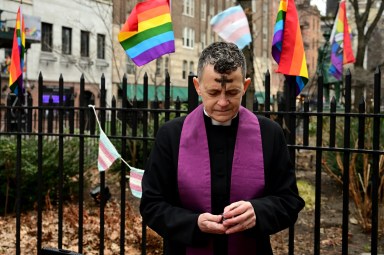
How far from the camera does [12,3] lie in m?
19.3

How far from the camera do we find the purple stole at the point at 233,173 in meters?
→ 2.19

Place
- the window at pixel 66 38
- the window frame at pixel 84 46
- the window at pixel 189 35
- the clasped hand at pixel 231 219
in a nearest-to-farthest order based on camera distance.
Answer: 1. the clasped hand at pixel 231 219
2. the window at pixel 189 35
3. the window at pixel 66 38
4. the window frame at pixel 84 46

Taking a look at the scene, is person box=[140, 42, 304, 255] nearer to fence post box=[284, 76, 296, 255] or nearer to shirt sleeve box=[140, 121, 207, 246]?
shirt sleeve box=[140, 121, 207, 246]

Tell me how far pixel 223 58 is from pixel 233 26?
4503 millimetres

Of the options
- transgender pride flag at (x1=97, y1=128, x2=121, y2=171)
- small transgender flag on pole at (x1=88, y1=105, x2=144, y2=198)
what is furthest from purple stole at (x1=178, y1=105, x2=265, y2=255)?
transgender pride flag at (x1=97, y1=128, x2=121, y2=171)

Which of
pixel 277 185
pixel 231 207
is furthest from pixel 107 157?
pixel 231 207

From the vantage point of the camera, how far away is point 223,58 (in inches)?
83.9

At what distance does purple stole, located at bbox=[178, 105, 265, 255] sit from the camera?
2186 millimetres

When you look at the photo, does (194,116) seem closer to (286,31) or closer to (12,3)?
(286,31)

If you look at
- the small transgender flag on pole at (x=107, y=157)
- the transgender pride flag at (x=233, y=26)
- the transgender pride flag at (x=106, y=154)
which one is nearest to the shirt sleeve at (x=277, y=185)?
the small transgender flag on pole at (x=107, y=157)

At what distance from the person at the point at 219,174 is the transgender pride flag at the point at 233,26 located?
4281 millimetres

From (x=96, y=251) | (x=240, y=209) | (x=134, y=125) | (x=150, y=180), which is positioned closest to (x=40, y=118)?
(x=134, y=125)

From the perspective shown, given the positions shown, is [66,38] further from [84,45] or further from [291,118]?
[291,118]

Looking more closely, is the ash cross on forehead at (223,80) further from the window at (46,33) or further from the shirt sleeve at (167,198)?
the window at (46,33)
